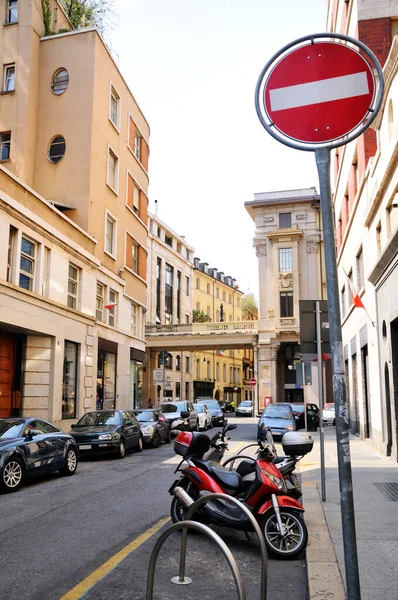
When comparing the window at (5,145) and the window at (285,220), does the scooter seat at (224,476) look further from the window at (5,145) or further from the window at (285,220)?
the window at (285,220)

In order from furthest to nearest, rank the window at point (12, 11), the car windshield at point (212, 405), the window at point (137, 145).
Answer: the car windshield at point (212, 405)
the window at point (137, 145)
the window at point (12, 11)

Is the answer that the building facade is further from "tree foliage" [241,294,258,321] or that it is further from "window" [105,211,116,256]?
"tree foliage" [241,294,258,321]

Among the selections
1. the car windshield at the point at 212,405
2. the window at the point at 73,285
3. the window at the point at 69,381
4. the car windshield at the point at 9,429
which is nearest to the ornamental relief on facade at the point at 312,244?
the car windshield at the point at 212,405

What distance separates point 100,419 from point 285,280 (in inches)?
1497

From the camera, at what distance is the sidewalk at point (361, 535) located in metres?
4.93

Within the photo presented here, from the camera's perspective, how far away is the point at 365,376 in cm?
2083

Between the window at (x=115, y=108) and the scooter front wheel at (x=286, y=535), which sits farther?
the window at (x=115, y=108)

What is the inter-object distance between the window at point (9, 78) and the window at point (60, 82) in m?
1.87

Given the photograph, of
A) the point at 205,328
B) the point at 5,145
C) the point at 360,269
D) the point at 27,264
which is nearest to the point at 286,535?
the point at 360,269

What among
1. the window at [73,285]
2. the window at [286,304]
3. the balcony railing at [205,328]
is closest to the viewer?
the window at [73,285]

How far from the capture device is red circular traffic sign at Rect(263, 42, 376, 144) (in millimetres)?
3078

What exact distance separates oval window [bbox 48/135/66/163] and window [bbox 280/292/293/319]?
100 ft

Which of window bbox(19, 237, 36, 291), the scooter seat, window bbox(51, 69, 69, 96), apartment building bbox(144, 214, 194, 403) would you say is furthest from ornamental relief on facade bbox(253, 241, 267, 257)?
the scooter seat

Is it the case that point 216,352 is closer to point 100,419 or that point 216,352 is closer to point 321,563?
point 100,419
